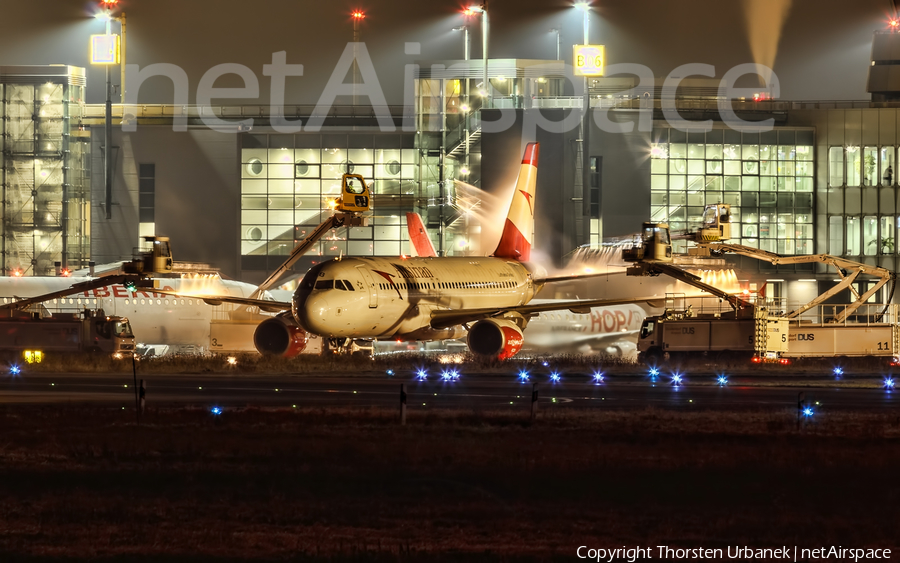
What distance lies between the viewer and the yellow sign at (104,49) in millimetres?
119312

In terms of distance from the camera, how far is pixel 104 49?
120000 millimetres

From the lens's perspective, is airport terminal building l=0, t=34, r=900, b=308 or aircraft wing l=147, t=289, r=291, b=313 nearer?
aircraft wing l=147, t=289, r=291, b=313

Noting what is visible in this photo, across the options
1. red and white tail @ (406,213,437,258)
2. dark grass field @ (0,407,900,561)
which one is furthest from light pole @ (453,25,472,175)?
dark grass field @ (0,407,900,561)

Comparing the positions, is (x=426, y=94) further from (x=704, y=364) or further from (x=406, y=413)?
(x=406, y=413)

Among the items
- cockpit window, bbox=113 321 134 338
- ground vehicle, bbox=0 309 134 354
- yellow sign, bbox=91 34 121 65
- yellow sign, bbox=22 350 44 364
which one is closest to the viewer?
yellow sign, bbox=22 350 44 364

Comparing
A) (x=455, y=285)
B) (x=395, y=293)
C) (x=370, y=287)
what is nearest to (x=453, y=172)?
(x=455, y=285)

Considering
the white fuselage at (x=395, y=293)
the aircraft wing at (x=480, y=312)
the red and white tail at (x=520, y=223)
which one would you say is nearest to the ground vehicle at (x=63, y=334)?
the white fuselage at (x=395, y=293)

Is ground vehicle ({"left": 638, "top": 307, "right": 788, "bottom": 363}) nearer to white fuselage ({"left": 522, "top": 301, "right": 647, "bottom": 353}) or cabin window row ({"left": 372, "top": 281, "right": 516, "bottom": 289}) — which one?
cabin window row ({"left": 372, "top": 281, "right": 516, "bottom": 289})

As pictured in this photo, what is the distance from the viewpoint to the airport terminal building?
104 m

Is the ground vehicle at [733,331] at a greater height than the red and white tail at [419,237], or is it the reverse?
the red and white tail at [419,237]

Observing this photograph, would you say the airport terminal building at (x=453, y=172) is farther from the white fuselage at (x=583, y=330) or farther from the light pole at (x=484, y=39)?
the white fuselage at (x=583, y=330)

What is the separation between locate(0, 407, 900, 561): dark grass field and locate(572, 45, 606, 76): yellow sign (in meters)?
74.3

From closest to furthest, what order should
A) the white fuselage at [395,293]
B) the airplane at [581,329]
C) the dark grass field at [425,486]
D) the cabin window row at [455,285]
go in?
the dark grass field at [425,486] < the white fuselage at [395,293] < the cabin window row at [455,285] < the airplane at [581,329]

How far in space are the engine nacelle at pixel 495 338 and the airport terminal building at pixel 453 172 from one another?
148 ft
